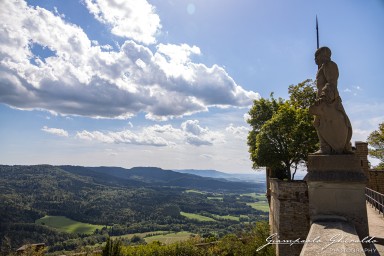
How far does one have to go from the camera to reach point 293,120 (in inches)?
750

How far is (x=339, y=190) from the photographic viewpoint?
13.0ft

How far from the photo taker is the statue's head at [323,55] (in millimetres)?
4527

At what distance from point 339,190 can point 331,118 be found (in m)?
1.06

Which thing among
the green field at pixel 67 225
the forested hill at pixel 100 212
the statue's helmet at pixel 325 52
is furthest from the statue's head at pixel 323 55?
the green field at pixel 67 225

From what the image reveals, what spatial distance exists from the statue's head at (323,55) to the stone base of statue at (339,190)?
1.56m

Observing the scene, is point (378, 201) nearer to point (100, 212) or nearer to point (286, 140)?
point (286, 140)

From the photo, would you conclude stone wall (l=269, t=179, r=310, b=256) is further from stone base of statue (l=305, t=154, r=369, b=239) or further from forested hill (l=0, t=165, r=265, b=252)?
forested hill (l=0, t=165, r=265, b=252)

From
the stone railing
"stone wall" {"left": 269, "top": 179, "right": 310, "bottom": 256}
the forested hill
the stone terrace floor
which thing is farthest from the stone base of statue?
the forested hill

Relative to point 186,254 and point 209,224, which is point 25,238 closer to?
point 209,224

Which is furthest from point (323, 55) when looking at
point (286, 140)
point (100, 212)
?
point (100, 212)

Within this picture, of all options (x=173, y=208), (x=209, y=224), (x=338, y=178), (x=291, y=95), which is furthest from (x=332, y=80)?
(x=173, y=208)

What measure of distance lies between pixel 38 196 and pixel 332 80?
200158 millimetres

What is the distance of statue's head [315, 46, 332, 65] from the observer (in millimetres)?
4527

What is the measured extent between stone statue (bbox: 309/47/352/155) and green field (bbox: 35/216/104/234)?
11484 cm
